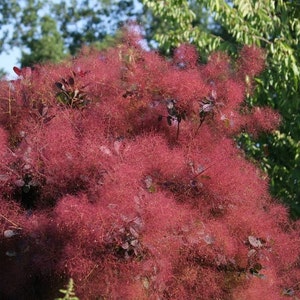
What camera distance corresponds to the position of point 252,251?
3.82 metres

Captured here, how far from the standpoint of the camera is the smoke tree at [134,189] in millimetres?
3447

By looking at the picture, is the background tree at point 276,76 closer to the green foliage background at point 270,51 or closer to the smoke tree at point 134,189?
the green foliage background at point 270,51

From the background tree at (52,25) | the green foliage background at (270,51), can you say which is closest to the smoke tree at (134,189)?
the green foliage background at (270,51)

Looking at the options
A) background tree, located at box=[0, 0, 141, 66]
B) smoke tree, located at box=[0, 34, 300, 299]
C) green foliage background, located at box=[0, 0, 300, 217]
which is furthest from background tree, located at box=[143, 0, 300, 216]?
background tree, located at box=[0, 0, 141, 66]

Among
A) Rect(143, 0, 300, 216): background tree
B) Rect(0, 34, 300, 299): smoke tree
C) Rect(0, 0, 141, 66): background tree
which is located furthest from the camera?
Rect(0, 0, 141, 66): background tree

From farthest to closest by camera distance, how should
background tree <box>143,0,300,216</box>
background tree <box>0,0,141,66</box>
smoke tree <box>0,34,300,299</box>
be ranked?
background tree <box>0,0,141,66</box>
background tree <box>143,0,300,216</box>
smoke tree <box>0,34,300,299</box>

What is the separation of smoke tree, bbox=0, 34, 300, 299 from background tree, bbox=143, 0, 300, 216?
1399 millimetres

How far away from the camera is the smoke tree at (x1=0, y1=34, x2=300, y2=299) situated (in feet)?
11.3

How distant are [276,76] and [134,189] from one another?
297cm

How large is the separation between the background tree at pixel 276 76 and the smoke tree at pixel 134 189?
1.40m

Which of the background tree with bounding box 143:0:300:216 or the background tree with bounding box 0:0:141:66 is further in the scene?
the background tree with bounding box 0:0:141:66

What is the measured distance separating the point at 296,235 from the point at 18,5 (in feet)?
81.4

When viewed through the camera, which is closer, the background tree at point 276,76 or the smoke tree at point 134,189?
the smoke tree at point 134,189

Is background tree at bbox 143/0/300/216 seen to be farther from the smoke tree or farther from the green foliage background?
the smoke tree
